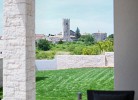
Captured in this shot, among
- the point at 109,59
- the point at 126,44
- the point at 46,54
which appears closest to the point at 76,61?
the point at 46,54

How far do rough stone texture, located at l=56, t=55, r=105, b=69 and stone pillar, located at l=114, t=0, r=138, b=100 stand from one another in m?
7.48

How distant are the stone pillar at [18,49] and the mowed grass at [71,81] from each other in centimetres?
642

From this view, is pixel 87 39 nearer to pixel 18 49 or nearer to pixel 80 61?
pixel 80 61

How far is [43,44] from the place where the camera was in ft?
39.0

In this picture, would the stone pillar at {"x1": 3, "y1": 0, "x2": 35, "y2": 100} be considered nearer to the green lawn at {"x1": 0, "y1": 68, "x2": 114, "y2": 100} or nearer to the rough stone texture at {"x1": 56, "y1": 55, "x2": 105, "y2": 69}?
the green lawn at {"x1": 0, "y1": 68, "x2": 114, "y2": 100}

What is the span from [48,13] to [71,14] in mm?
1292

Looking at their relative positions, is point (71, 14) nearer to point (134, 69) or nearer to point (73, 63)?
point (73, 63)

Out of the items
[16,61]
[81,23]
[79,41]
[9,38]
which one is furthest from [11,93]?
[81,23]

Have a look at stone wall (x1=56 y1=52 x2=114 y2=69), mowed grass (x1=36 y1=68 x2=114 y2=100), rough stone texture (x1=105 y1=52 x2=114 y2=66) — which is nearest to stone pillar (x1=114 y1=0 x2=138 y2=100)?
mowed grass (x1=36 y1=68 x2=114 y2=100)

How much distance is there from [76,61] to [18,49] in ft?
27.4

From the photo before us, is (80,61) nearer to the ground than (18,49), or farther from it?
nearer to the ground

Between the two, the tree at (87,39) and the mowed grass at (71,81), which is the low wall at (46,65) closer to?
the mowed grass at (71,81)

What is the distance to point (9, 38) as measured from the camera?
3.72m

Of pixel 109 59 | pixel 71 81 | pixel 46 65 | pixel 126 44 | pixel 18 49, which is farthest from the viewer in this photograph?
pixel 46 65
